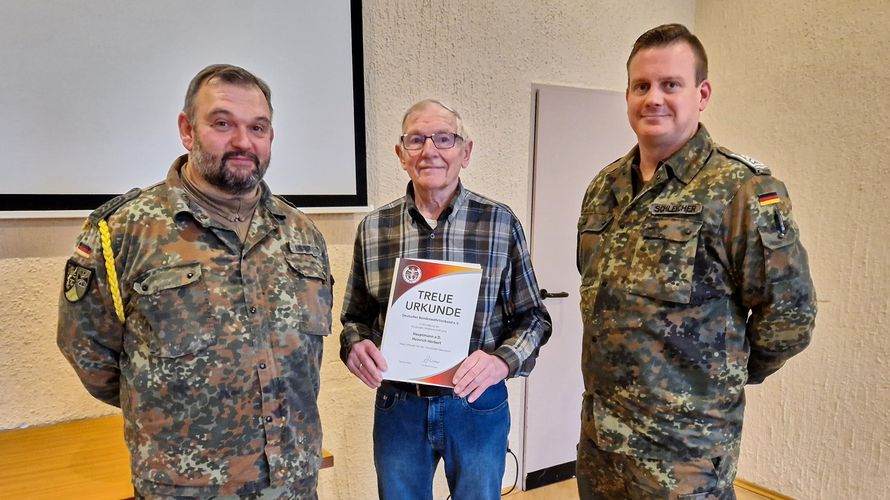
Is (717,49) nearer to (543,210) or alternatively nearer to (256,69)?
(543,210)

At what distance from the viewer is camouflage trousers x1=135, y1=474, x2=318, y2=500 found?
111cm

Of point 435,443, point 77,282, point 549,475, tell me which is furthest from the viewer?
point 549,475

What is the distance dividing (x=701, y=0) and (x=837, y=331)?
193 cm

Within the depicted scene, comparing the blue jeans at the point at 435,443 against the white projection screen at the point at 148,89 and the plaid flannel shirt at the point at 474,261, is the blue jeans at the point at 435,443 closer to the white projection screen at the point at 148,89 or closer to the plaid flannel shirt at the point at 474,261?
the plaid flannel shirt at the point at 474,261

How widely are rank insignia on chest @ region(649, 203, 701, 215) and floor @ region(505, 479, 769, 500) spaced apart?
188 centimetres

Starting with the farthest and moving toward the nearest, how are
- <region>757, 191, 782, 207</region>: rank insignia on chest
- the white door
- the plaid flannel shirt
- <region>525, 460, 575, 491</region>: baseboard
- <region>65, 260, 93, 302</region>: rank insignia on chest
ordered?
<region>525, 460, 575, 491</region>: baseboard
the white door
the plaid flannel shirt
<region>757, 191, 782, 207</region>: rank insignia on chest
<region>65, 260, 93, 302</region>: rank insignia on chest

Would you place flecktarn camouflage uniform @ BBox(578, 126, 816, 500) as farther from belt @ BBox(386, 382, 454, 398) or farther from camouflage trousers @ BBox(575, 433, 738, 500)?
belt @ BBox(386, 382, 454, 398)

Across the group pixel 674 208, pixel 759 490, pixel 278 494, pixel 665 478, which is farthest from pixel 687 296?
pixel 759 490

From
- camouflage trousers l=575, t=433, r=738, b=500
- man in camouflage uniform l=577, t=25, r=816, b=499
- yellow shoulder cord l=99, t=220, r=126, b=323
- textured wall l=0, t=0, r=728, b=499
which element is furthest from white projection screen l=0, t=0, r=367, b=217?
camouflage trousers l=575, t=433, r=738, b=500

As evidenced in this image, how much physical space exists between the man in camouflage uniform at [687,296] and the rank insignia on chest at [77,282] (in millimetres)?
1218

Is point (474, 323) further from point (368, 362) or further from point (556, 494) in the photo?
point (556, 494)

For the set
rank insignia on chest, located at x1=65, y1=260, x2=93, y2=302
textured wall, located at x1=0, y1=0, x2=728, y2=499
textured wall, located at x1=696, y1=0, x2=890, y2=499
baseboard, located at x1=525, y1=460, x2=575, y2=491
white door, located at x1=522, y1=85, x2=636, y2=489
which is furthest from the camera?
baseboard, located at x1=525, y1=460, x2=575, y2=491

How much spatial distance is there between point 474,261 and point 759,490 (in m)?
2.31

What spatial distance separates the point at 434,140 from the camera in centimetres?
143
